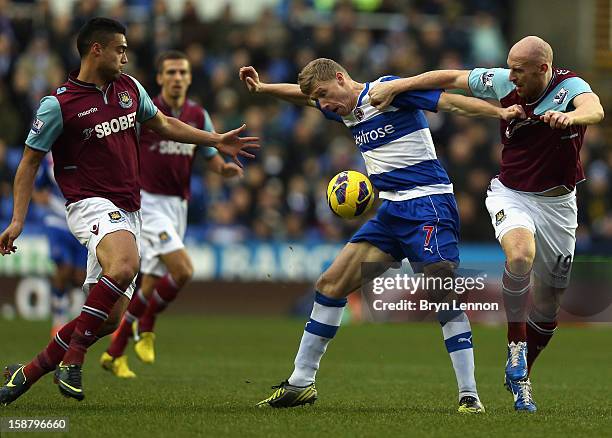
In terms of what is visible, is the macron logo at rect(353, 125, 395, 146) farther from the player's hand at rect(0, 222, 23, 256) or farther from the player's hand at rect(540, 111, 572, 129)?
the player's hand at rect(0, 222, 23, 256)

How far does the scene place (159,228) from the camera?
12.2 metres

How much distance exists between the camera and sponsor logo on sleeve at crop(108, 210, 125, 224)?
8.42 m

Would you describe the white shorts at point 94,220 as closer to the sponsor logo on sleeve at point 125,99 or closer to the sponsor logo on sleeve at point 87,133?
the sponsor logo on sleeve at point 87,133

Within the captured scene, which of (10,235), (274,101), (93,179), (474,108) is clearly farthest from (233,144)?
(274,101)

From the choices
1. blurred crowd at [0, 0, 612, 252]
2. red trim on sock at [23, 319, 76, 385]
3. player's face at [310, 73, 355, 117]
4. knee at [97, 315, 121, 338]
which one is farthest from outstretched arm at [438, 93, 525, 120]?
blurred crowd at [0, 0, 612, 252]

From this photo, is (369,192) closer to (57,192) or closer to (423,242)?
(423,242)

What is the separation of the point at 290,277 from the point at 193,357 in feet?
24.0

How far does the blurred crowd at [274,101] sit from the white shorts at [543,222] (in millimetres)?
10174

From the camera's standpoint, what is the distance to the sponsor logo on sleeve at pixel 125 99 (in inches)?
342

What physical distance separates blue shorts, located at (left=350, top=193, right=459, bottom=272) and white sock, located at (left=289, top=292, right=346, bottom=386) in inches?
20.3

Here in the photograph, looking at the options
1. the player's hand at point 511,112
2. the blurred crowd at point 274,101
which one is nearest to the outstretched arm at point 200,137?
the player's hand at point 511,112

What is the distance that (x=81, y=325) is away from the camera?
26.9 feet

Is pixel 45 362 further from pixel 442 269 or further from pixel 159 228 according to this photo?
pixel 159 228

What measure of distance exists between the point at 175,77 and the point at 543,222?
15.7 ft
